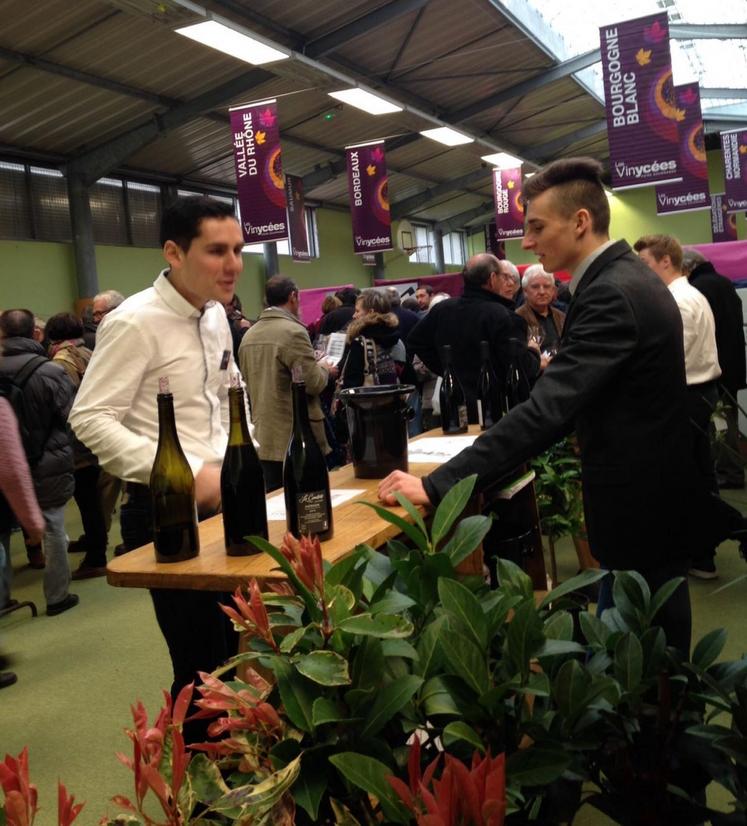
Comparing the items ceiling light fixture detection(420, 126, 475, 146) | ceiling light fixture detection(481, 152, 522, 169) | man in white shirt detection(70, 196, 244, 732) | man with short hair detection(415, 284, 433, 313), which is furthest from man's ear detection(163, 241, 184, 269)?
Answer: ceiling light fixture detection(481, 152, 522, 169)

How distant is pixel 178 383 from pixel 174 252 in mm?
329

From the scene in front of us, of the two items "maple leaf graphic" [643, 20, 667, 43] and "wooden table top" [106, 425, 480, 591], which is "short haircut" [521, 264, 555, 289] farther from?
"maple leaf graphic" [643, 20, 667, 43]

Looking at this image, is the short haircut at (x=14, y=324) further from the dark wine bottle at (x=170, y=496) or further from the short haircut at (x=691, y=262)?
the short haircut at (x=691, y=262)

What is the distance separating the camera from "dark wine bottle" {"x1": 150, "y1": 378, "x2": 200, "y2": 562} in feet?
5.54

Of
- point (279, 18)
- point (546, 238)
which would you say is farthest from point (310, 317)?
point (546, 238)

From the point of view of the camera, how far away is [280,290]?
482 centimetres

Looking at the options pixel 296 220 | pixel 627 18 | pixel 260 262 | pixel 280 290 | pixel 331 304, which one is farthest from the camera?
pixel 260 262

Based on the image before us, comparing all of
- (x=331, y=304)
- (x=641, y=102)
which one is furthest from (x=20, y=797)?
(x=641, y=102)

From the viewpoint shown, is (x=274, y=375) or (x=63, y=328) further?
(x=63, y=328)

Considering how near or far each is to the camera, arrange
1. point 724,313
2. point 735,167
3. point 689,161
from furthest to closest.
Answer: point 735,167 < point 689,161 < point 724,313

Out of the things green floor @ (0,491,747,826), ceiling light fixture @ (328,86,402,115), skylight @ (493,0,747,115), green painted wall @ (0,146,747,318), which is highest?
skylight @ (493,0,747,115)

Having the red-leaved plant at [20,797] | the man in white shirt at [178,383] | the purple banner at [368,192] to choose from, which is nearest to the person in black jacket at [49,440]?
the man in white shirt at [178,383]

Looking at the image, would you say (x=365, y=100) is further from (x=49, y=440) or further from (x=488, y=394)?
(x=488, y=394)

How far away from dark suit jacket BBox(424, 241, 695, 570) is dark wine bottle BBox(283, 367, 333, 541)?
30cm
